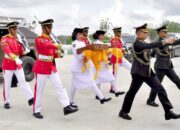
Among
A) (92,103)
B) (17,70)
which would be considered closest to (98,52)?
(92,103)

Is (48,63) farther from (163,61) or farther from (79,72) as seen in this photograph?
(163,61)

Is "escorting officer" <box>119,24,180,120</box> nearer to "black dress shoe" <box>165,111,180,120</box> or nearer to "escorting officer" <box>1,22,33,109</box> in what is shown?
"black dress shoe" <box>165,111,180,120</box>

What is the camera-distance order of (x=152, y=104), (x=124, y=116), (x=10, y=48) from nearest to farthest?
(x=124, y=116) → (x=10, y=48) → (x=152, y=104)

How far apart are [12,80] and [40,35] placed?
5.51 feet

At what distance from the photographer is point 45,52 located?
7305mm

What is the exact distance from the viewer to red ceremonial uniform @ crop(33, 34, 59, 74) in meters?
7.21

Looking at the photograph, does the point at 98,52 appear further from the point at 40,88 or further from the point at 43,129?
the point at 43,129

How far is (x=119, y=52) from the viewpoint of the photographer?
10.1m

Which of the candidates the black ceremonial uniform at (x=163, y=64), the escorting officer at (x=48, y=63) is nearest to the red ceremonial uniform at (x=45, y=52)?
the escorting officer at (x=48, y=63)

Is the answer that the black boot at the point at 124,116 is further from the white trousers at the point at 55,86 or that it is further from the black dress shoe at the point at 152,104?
the black dress shoe at the point at 152,104

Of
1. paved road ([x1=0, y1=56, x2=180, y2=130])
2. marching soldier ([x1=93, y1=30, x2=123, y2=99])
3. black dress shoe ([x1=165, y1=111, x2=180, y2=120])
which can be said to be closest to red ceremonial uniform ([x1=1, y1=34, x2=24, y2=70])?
paved road ([x1=0, y1=56, x2=180, y2=130])

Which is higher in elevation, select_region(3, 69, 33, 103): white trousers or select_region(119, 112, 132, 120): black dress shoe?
select_region(3, 69, 33, 103): white trousers

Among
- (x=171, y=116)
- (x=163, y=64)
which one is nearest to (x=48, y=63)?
(x=171, y=116)

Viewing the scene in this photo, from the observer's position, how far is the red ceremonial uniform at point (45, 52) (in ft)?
23.6
